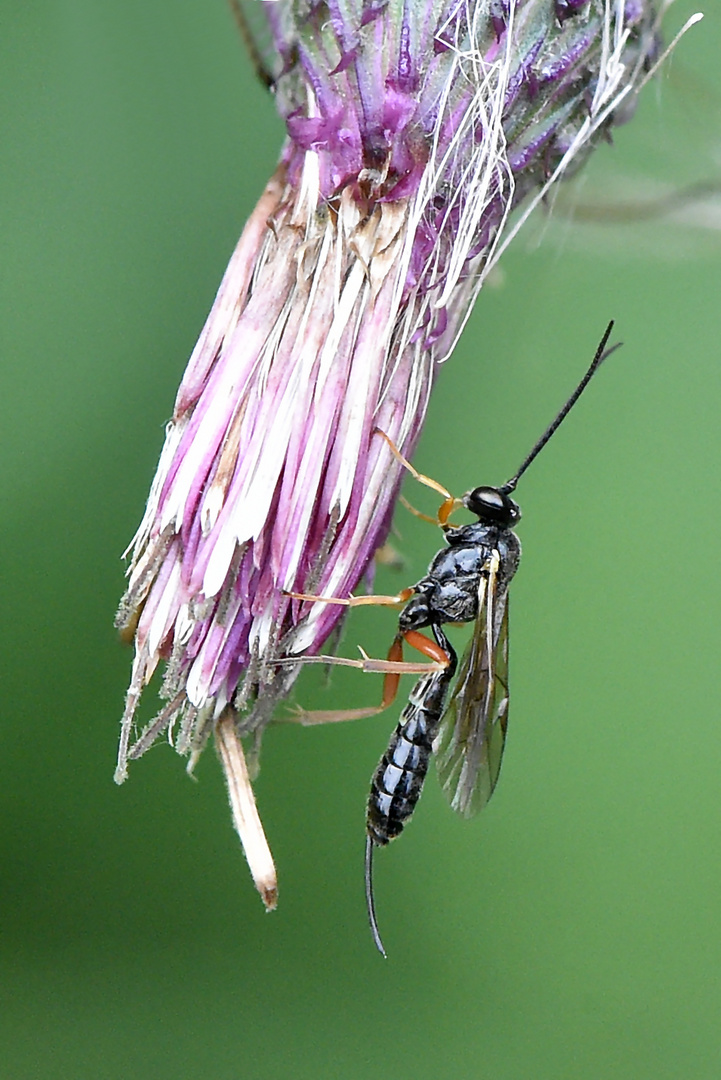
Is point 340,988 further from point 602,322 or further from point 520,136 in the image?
point 520,136

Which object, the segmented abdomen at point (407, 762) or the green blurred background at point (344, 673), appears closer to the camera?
the segmented abdomen at point (407, 762)

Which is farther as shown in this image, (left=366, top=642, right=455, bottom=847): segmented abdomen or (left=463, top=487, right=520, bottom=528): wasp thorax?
(left=463, top=487, right=520, bottom=528): wasp thorax

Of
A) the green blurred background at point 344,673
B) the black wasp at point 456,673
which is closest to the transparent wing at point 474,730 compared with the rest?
the black wasp at point 456,673

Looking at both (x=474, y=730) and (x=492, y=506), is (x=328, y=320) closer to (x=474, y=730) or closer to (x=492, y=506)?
(x=492, y=506)

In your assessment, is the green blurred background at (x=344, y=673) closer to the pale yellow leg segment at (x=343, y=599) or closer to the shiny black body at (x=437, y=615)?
the shiny black body at (x=437, y=615)

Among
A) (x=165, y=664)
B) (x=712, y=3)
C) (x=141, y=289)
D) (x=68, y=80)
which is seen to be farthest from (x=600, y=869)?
(x=68, y=80)

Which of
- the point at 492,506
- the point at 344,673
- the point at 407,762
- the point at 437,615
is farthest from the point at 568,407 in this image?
the point at 344,673

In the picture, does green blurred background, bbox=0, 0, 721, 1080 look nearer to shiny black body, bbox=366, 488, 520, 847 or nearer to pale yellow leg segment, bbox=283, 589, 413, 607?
shiny black body, bbox=366, 488, 520, 847

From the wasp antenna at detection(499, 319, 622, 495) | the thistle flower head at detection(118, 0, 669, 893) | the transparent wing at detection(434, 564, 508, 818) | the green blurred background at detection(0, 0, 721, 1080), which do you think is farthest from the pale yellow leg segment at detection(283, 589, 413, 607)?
the green blurred background at detection(0, 0, 721, 1080)

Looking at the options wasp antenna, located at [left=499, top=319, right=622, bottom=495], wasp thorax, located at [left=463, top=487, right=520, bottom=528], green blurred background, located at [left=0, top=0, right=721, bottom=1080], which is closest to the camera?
wasp antenna, located at [left=499, top=319, right=622, bottom=495]
